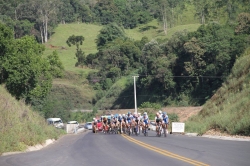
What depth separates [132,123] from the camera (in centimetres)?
3888

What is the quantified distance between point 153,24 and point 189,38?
68174mm

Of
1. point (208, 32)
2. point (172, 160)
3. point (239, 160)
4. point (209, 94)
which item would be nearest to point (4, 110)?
point (172, 160)

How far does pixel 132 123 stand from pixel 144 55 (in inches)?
2052

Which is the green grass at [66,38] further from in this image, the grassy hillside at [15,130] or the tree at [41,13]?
the grassy hillside at [15,130]

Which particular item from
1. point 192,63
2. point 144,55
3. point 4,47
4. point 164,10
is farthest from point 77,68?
point 4,47

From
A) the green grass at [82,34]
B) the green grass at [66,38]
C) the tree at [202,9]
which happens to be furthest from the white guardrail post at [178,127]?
the tree at [202,9]

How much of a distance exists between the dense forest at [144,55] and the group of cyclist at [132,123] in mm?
10507

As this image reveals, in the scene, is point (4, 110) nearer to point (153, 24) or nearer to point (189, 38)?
point (189, 38)

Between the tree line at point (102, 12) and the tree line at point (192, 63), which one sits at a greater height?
the tree line at point (102, 12)

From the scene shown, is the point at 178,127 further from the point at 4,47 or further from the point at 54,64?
the point at 54,64

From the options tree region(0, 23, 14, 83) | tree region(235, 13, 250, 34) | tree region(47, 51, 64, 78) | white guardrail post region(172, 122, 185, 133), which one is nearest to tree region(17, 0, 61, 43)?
tree region(235, 13, 250, 34)

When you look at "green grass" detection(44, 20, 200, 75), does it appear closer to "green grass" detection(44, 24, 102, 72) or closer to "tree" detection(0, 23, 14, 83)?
"green grass" detection(44, 24, 102, 72)

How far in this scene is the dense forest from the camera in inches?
2008

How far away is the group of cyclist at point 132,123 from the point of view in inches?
1309
